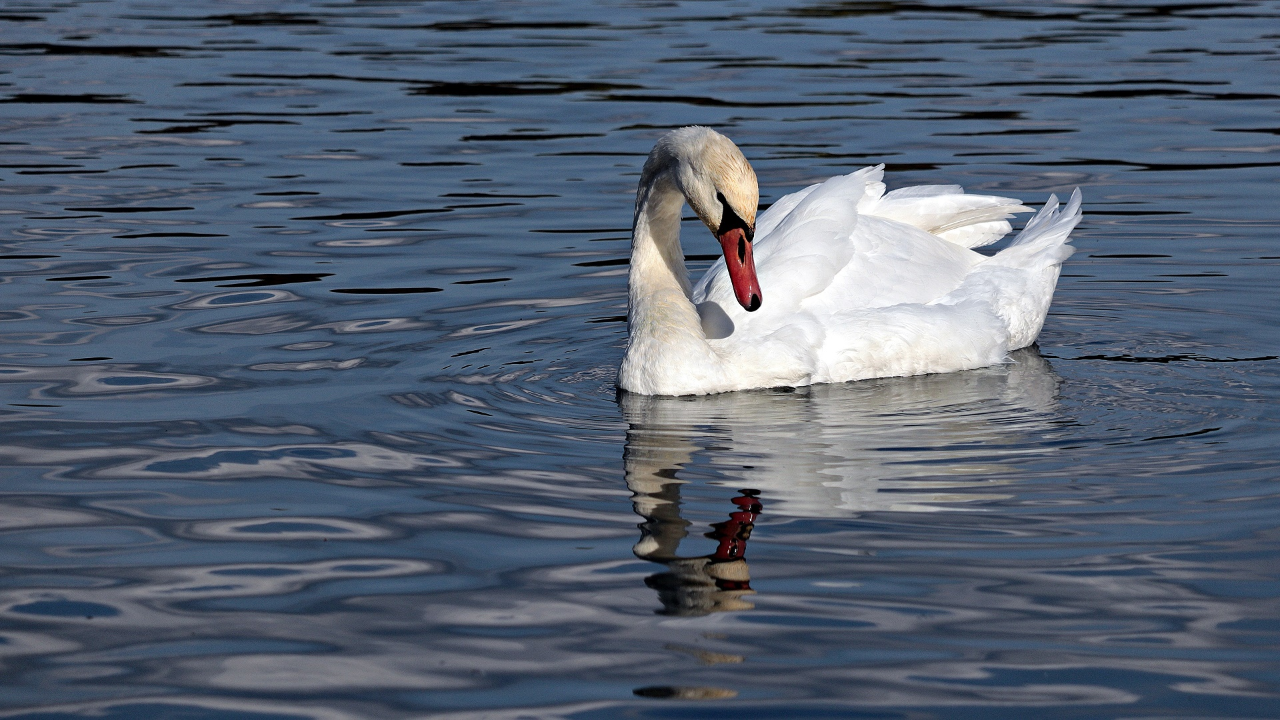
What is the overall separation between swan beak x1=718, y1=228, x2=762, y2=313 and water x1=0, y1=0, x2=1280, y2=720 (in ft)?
1.87

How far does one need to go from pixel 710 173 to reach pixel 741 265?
447 mm

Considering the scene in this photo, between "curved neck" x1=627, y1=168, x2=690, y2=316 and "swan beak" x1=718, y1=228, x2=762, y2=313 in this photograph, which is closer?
"swan beak" x1=718, y1=228, x2=762, y2=313

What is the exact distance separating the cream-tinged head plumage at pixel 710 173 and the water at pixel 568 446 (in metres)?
0.96

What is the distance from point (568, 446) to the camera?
7.85 m

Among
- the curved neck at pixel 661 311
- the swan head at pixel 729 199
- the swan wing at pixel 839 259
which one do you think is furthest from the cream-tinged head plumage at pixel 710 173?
the swan wing at pixel 839 259

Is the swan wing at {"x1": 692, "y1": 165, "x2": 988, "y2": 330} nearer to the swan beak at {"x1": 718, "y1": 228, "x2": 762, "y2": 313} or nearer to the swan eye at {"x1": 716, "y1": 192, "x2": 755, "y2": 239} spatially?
the swan beak at {"x1": 718, "y1": 228, "x2": 762, "y2": 313}

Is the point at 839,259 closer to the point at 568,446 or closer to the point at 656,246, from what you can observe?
the point at 656,246

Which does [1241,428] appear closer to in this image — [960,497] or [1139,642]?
[960,497]

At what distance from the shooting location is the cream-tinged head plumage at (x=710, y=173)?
8.25 m

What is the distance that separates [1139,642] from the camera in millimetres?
5488

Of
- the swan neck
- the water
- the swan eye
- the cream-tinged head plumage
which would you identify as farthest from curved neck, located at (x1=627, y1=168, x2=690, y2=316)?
the swan eye

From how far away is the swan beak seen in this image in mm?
8273

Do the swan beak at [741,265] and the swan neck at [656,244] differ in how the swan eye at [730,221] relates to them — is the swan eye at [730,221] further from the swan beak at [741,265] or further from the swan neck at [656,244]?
the swan neck at [656,244]

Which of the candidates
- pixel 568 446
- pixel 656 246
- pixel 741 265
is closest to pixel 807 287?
pixel 656 246
